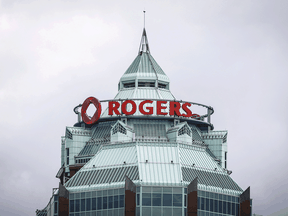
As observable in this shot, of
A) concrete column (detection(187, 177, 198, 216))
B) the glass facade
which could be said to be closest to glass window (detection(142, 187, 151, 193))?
the glass facade

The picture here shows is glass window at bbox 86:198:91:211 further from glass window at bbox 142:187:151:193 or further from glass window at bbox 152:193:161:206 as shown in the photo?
glass window at bbox 152:193:161:206

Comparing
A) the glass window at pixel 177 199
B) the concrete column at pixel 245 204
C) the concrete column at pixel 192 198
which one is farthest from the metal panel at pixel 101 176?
the concrete column at pixel 245 204

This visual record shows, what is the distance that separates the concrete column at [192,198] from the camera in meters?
181

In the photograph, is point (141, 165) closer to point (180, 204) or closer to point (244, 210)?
point (180, 204)

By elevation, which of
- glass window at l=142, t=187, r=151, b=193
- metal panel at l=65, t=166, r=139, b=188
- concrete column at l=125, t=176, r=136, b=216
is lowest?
concrete column at l=125, t=176, r=136, b=216

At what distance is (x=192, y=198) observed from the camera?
181 meters

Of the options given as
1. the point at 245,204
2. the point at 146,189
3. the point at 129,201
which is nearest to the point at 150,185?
the point at 146,189

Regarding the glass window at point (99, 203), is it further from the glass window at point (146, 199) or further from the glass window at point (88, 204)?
the glass window at point (146, 199)

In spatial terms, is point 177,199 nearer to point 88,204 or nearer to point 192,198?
point 192,198

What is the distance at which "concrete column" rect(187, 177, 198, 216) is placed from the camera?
181000 mm

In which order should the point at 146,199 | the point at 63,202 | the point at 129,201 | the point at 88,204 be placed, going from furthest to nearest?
the point at 63,202, the point at 88,204, the point at 146,199, the point at 129,201

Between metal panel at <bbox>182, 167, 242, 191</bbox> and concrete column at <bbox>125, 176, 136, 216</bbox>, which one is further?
metal panel at <bbox>182, 167, 242, 191</bbox>

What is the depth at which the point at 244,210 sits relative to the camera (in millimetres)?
188625

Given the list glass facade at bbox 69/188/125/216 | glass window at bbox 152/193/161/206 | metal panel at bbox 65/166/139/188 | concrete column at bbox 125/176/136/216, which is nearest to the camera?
concrete column at bbox 125/176/136/216
